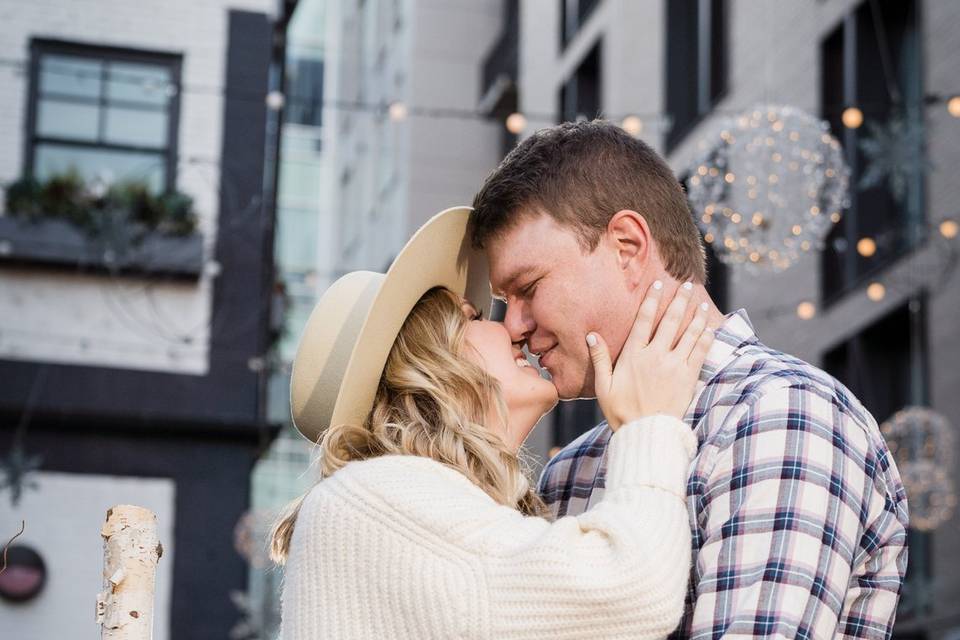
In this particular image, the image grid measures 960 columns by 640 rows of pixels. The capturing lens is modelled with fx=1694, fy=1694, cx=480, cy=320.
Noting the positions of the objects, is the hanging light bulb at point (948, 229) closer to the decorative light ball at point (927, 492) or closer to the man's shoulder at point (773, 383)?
the decorative light ball at point (927, 492)

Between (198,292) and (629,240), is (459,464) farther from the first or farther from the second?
(198,292)

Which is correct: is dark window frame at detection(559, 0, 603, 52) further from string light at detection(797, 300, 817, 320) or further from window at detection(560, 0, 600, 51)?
string light at detection(797, 300, 817, 320)

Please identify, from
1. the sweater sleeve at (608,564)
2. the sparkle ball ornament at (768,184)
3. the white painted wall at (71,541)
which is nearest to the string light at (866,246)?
the sparkle ball ornament at (768,184)

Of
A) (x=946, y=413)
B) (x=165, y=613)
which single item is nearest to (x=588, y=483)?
(x=165, y=613)

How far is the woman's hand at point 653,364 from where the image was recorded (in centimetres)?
309

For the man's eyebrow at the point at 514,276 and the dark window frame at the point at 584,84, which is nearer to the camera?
the man's eyebrow at the point at 514,276

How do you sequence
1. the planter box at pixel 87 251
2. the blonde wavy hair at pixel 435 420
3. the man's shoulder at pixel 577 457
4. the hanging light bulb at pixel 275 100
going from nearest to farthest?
the blonde wavy hair at pixel 435 420 → the man's shoulder at pixel 577 457 → the hanging light bulb at pixel 275 100 → the planter box at pixel 87 251

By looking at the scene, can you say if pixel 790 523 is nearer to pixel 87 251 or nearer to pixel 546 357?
pixel 546 357

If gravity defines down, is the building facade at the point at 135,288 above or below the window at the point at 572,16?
below

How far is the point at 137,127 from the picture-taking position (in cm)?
1445

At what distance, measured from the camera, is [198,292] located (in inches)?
558

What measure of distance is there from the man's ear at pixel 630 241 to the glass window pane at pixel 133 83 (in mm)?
11587

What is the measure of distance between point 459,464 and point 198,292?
1124cm

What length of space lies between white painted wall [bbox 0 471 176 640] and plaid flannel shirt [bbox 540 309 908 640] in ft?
36.2
